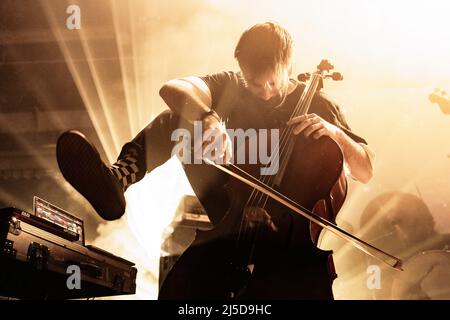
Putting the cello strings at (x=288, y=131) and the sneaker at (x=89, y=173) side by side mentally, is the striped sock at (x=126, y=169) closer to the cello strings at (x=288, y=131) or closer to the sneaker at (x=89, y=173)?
the sneaker at (x=89, y=173)

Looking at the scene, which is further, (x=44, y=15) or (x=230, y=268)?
(x=44, y=15)

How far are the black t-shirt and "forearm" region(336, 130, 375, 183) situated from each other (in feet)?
0.20

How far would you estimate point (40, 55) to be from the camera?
8.67 feet

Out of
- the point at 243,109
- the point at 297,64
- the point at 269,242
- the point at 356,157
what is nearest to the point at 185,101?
the point at 243,109

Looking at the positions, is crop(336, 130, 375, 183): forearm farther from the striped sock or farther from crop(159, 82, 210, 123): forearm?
the striped sock

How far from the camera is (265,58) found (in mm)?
1566

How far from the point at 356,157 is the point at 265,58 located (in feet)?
1.66

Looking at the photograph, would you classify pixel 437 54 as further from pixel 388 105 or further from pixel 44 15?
pixel 44 15

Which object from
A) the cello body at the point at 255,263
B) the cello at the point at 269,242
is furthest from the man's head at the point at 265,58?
the cello body at the point at 255,263

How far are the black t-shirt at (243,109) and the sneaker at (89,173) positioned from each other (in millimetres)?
305

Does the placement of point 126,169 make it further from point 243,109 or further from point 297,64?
point 297,64

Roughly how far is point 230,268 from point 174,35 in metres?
1.61

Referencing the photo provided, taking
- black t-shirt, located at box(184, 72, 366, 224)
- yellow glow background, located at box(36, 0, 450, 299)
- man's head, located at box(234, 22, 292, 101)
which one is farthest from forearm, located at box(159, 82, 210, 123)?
yellow glow background, located at box(36, 0, 450, 299)
